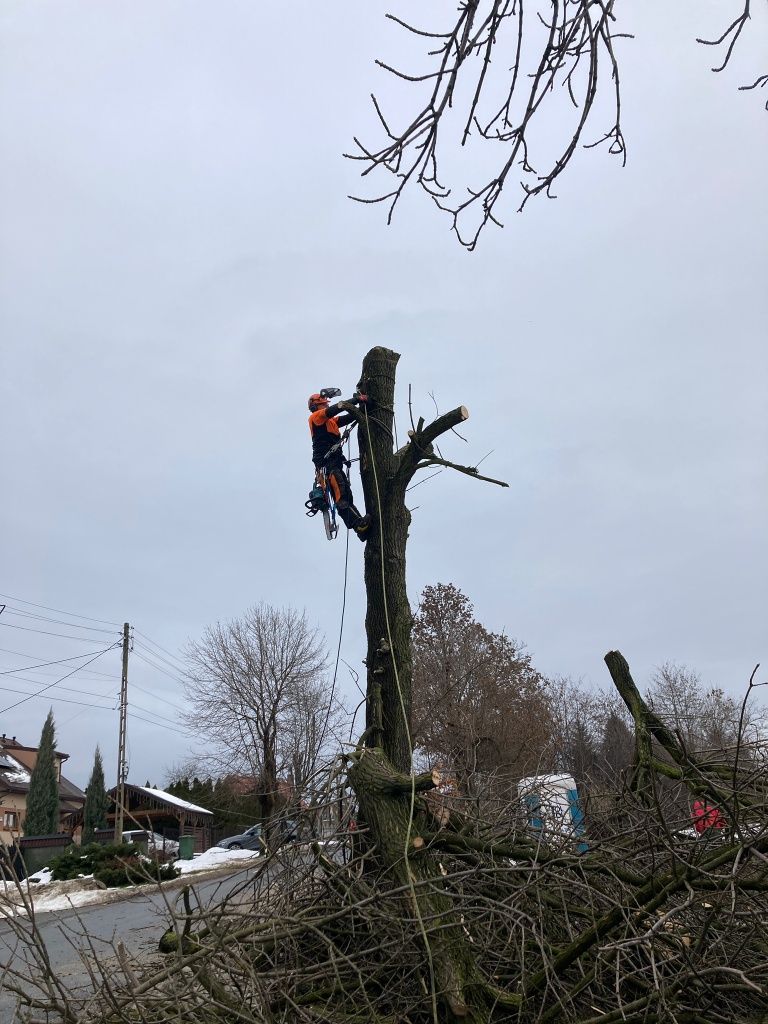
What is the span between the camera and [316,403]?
6.94 m

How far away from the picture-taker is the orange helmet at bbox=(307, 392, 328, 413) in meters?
6.90

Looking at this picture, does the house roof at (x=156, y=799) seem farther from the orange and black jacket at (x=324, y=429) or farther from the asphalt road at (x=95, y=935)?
the orange and black jacket at (x=324, y=429)

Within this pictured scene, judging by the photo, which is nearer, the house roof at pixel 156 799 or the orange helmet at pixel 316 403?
the orange helmet at pixel 316 403

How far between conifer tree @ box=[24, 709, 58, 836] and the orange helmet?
106 feet

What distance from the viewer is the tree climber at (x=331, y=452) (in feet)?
22.2

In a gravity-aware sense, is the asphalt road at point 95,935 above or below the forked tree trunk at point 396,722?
below

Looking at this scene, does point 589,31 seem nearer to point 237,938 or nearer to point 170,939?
point 237,938

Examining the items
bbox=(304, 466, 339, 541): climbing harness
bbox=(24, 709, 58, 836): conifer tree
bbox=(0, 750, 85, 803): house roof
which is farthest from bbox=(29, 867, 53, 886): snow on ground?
bbox=(0, 750, 85, 803): house roof

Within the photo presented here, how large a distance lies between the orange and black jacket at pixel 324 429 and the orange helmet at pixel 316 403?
0.35ft

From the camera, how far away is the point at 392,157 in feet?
8.49

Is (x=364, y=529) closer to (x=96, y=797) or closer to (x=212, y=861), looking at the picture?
(x=212, y=861)

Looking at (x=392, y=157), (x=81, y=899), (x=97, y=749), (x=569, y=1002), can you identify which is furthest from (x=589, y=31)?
(x=97, y=749)

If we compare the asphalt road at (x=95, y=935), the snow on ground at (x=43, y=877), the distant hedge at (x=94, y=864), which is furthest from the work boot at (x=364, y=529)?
the snow on ground at (x=43, y=877)

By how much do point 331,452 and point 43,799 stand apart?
109 feet
